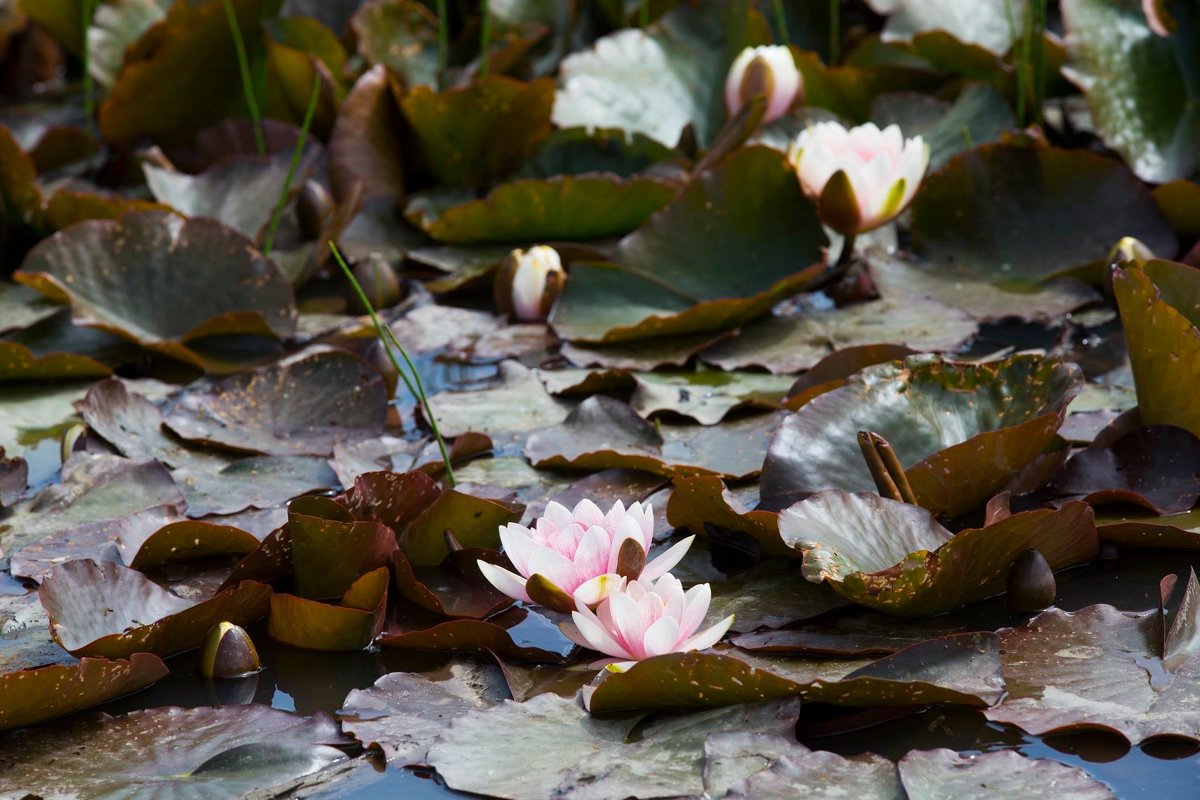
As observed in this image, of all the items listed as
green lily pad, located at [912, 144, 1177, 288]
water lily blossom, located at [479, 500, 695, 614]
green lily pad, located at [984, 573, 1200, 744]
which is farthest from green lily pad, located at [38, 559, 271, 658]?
green lily pad, located at [912, 144, 1177, 288]

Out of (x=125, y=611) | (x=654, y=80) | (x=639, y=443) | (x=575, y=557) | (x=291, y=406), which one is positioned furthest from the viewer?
(x=654, y=80)

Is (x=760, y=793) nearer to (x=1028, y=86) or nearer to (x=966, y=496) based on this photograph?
(x=966, y=496)

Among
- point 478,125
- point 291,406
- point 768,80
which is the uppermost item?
point 768,80

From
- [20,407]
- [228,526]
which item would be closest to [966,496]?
[228,526]

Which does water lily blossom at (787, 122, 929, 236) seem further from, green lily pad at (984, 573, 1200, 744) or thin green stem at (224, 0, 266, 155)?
thin green stem at (224, 0, 266, 155)

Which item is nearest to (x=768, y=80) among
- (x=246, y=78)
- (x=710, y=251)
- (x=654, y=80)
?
(x=654, y=80)

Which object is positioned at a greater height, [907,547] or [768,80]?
[768,80]

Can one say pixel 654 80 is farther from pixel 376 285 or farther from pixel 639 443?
pixel 639 443
